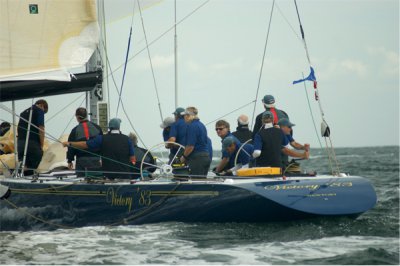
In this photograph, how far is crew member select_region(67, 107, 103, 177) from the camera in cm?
1259

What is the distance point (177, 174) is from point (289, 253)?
9.36ft

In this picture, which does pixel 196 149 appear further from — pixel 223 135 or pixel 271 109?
pixel 271 109

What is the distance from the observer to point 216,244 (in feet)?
33.2

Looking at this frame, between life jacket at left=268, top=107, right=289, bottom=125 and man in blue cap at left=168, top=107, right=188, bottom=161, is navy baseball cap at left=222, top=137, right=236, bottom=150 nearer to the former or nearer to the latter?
man in blue cap at left=168, top=107, right=188, bottom=161

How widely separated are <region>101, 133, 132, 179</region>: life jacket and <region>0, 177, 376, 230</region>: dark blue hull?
61cm

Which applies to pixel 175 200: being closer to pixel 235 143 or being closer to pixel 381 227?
pixel 235 143

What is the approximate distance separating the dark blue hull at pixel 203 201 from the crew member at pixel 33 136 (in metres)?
0.92

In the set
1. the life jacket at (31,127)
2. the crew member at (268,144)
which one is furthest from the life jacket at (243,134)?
the life jacket at (31,127)

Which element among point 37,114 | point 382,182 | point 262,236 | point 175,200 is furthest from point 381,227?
point 382,182

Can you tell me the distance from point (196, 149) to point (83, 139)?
1645 mm

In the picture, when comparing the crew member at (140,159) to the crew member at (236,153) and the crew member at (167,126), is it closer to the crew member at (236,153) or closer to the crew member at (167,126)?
the crew member at (167,126)

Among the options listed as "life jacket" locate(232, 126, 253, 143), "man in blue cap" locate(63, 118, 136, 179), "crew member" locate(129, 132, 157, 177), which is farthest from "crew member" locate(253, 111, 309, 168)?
"man in blue cap" locate(63, 118, 136, 179)

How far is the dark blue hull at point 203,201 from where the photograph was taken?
11086mm

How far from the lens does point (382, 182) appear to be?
23.8 metres
